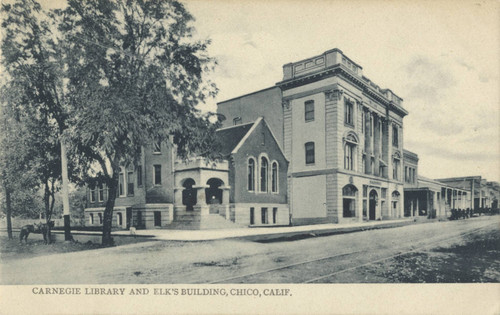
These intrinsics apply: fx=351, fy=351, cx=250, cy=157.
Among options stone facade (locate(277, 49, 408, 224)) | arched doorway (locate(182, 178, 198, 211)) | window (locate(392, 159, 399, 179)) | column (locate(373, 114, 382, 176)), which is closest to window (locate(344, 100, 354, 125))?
stone facade (locate(277, 49, 408, 224))

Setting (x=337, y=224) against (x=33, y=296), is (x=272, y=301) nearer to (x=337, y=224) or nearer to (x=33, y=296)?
(x=33, y=296)

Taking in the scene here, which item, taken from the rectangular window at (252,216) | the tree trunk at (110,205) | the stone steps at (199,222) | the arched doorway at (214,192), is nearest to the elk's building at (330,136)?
the rectangular window at (252,216)

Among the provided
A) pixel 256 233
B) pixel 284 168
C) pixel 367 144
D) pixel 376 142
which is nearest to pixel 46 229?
pixel 256 233

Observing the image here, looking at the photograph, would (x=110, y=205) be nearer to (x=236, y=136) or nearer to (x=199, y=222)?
(x=199, y=222)

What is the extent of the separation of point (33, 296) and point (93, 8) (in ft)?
24.3

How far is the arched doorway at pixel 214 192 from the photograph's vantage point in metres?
23.1

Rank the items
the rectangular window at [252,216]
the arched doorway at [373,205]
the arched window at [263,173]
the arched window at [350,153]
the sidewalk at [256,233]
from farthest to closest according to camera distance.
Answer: the arched doorway at [373,205], the arched window at [263,173], the arched window at [350,153], the rectangular window at [252,216], the sidewalk at [256,233]

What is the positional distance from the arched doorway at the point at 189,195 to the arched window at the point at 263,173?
4.55 metres

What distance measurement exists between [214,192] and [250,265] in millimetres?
15387

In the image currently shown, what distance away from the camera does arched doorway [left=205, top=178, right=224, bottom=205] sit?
23109mm

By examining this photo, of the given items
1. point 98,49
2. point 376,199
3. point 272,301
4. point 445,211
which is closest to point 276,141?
point 376,199

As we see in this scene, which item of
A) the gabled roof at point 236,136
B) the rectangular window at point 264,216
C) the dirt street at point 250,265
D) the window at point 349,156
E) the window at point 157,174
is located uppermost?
the gabled roof at point 236,136

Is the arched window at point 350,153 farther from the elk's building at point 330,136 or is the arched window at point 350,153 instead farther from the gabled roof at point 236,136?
the gabled roof at point 236,136

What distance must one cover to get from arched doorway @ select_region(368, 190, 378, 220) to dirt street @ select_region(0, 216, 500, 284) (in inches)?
620
